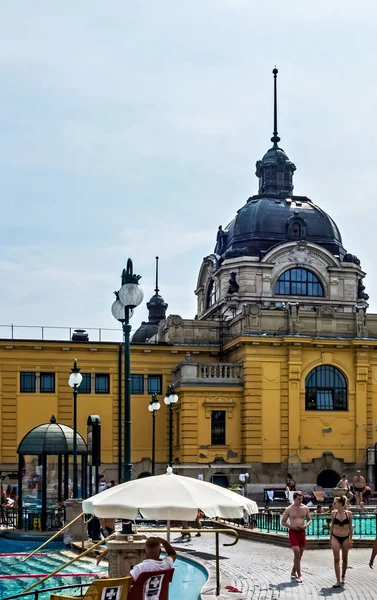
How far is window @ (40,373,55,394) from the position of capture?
48.4 m

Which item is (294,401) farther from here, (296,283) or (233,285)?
(296,283)

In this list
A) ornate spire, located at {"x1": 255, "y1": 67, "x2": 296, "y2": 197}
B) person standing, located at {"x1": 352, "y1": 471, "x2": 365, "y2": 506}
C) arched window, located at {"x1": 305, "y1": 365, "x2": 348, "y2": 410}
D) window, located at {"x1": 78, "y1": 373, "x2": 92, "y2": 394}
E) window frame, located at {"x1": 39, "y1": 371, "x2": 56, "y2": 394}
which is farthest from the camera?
ornate spire, located at {"x1": 255, "y1": 67, "x2": 296, "y2": 197}

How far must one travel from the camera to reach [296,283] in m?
52.9

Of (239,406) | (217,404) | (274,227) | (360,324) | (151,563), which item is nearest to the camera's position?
(151,563)

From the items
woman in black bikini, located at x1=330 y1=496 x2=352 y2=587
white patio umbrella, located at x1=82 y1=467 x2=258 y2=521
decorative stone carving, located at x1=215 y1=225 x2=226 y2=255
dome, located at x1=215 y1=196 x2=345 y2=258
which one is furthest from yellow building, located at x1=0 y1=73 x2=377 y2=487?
white patio umbrella, located at x1=82 y1=467 x2=258 y2=521

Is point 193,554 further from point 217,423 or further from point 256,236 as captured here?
point 256,236

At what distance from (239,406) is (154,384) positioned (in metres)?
5.46

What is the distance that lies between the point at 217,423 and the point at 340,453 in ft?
20.2

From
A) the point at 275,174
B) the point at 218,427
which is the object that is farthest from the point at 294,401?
the point at 275,174

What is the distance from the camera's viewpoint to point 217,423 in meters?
46.5

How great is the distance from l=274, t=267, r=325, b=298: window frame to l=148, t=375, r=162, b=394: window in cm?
816

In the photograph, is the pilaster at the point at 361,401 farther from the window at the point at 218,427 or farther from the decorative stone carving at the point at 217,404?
the window at the point at 218,427

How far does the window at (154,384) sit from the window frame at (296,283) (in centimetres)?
816

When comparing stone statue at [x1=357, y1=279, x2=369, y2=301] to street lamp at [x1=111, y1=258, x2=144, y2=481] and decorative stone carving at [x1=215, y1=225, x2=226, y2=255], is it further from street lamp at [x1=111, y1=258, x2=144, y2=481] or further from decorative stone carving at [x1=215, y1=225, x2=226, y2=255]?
street lamp at [x1=111, y1=258, x2=144, y2=481]
